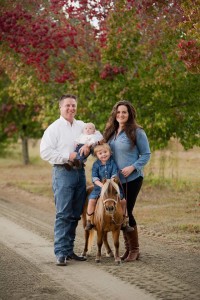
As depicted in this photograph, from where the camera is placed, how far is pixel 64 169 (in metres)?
9.65

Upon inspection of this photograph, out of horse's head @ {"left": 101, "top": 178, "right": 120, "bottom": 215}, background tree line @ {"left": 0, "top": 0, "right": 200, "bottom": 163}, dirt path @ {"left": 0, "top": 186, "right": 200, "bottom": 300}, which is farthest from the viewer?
background tree line @ {"left": 0, "top": 0, "right": 200, "bottom": 163}

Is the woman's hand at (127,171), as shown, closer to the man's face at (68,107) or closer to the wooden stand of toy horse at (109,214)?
the wooden stand of toy horse at (109,214)

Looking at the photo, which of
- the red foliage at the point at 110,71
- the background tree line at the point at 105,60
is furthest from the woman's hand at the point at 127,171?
the red foliage at the point at 110,71

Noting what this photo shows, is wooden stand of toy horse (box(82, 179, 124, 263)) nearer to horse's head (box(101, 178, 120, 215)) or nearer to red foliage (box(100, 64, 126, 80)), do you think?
horse's head (box(101, 178, 120, 215))

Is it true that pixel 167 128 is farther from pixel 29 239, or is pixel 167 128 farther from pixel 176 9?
pixel 29 239

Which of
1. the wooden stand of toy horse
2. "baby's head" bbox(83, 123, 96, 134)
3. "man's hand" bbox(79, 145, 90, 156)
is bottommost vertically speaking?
the wooden stand of toy horse

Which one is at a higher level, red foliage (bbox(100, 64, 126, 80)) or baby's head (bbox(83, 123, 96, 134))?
red foliage (bbox(100, 64, 126, 80))

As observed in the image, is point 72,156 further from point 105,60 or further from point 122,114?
point 105,60

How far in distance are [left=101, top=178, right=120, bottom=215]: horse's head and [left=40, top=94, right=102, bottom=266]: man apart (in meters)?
0.55

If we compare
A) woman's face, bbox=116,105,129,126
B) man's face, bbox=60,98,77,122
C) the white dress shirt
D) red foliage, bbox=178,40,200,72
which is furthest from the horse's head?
red foliage, bbox=178,40,200,72

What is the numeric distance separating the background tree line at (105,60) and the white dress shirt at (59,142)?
5.64m

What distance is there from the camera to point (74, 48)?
63.2ft

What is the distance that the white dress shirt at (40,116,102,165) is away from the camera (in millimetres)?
9453

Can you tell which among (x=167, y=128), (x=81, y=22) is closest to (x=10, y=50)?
(x=81, y=22)
